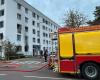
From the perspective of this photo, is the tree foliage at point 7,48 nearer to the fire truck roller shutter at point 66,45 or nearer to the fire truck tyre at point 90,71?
the fire truck roller shutter at point 66,45

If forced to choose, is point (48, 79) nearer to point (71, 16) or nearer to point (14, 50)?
point (71, 16)

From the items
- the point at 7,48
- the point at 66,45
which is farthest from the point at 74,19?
the point at 66,45

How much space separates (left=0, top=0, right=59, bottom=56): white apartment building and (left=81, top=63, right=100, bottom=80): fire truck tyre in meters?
45.0

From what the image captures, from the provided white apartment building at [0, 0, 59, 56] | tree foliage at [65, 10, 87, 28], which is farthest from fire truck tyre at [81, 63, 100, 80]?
white apartment building at [0, 0, 59, 56]

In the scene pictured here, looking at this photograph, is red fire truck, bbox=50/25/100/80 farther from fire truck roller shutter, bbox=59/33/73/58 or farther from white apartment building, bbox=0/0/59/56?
white apartment building, bbox=0/0/59/56

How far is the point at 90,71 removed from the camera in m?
15.1

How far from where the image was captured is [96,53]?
14945 mm

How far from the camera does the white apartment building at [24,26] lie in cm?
6062

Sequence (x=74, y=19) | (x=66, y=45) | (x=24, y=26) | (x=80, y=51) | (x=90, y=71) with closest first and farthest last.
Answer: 1. (x=90, y=71)
2. (x=80, y=51)
3. (x=66, y=45)
4. (x=74, y=19)
5. (x=24, y=26)

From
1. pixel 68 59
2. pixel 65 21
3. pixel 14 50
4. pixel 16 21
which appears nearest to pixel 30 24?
pixel 16 21

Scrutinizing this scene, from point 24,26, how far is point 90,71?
57.0 metres

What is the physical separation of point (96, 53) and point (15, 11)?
169 ft

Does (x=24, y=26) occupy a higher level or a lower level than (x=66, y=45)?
higher

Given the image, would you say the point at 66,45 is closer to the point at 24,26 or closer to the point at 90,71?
the point at 90,71
